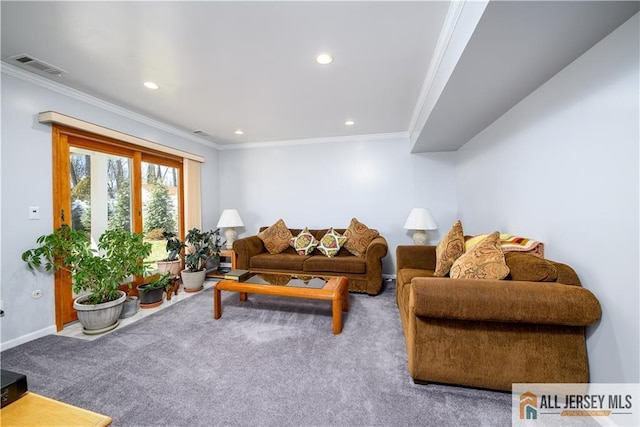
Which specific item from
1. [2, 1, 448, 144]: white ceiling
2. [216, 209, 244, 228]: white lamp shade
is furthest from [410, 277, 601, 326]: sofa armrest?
[216, 209, 244, 228]: white lamp shade

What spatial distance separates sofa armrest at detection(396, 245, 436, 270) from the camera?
2.78m

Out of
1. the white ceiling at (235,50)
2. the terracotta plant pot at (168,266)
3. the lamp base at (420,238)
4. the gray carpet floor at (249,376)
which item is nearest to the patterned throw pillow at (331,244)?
the lamp base at (420,238)

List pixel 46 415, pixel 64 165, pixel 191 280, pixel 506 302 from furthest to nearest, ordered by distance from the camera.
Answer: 1. pixel 191 280
2. pixel 64 165
3. pixel 506 302
4. pixel 46 415

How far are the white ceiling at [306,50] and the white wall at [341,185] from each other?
1105 millimetres

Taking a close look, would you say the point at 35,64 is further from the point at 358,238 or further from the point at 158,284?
the point at 358,238

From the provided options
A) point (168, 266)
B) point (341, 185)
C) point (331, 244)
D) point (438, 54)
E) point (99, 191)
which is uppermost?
point (438, 54)

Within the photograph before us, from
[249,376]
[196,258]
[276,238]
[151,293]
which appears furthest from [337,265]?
[151,293]

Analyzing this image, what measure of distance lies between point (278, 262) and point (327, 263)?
71cm

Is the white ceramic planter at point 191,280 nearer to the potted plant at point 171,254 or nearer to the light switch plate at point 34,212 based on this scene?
the potted plant at point 171,254

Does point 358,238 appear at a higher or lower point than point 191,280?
higher

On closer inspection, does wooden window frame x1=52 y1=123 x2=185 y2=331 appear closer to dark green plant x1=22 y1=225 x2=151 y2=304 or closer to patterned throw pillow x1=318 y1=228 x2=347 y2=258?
dark green plant x1=22 y1=225 x2=151 y2=304

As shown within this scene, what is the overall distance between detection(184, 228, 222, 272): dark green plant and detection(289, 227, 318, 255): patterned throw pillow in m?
1.22

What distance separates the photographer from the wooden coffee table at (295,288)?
2289mm

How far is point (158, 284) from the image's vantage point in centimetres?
308
